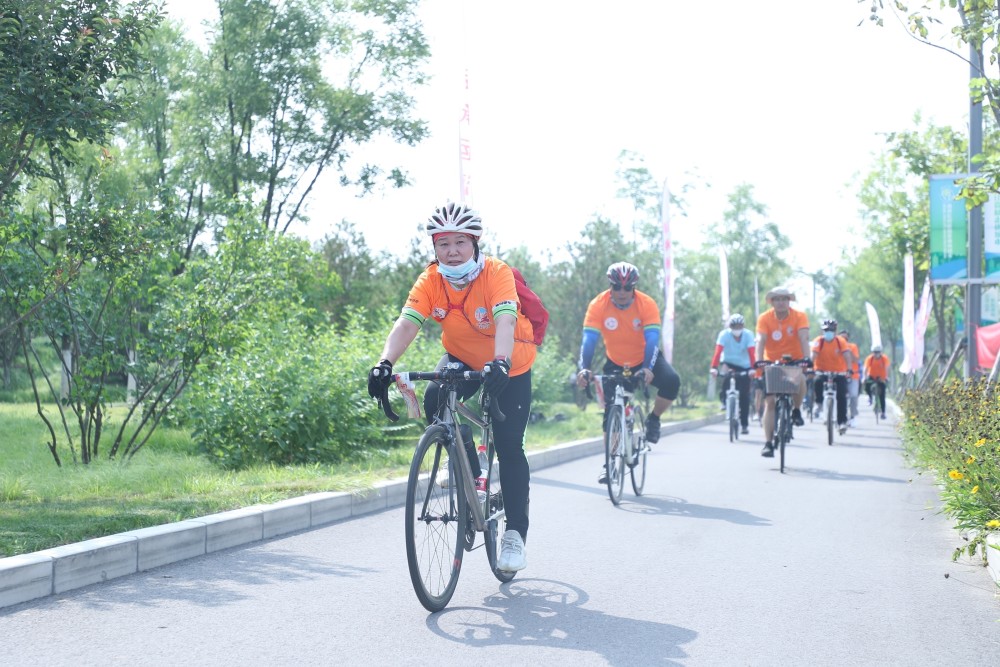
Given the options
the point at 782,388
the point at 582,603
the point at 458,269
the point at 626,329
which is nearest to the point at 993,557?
the point at 582,603

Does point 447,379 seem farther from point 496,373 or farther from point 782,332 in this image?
point 782,332

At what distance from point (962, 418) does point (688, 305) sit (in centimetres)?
1988

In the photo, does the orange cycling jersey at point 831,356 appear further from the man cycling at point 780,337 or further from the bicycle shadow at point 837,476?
the bicycle shadow at point 837,476

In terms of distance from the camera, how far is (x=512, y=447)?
5922mm

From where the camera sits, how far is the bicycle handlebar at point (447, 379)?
523cm

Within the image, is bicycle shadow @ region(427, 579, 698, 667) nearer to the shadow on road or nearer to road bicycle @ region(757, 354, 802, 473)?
the shadow on road

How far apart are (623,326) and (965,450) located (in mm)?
3062

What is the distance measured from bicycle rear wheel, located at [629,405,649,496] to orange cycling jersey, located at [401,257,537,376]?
4050mm

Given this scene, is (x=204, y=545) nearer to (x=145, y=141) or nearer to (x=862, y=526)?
(x=862, y=526)

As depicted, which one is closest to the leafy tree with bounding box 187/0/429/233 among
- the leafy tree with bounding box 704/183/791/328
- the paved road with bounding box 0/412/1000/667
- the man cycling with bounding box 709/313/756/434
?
the man cycling with bounding box 709/313/756/434

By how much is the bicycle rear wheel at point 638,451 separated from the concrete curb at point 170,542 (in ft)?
6.70

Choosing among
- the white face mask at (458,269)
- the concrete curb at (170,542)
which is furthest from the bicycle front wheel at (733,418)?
the white face mask at (458,269)

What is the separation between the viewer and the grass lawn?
21.7ft

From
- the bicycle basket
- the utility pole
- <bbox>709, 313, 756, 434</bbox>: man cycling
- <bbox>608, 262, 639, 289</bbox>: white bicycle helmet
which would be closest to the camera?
<bbox>608, 262, 639, 289</bbox>: white bicycle helmet
